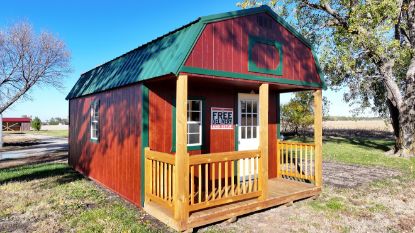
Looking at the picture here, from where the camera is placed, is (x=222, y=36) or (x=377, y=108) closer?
(x=222, y=36)

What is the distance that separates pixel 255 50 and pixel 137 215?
4.32 meters

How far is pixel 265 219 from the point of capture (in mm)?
6027

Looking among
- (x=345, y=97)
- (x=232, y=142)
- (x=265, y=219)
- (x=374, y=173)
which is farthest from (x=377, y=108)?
(x=265, y=219)

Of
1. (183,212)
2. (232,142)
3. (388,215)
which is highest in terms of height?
(232,142)

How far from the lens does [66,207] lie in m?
6.61

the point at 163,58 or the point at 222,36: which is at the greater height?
the point at 222,36

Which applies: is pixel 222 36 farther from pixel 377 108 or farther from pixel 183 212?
pixel 377 108

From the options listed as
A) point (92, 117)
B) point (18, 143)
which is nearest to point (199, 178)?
point (92, 117)

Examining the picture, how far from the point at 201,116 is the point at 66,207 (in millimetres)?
3733

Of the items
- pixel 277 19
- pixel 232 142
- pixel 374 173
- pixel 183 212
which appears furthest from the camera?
pixel 374 173

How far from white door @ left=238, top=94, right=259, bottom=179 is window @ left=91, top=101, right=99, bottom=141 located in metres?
4.39

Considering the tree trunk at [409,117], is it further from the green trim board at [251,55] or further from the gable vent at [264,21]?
the gable vent at [264,21]

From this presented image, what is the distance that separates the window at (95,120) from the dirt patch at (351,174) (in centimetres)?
735

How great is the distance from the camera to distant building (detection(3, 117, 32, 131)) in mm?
53312
